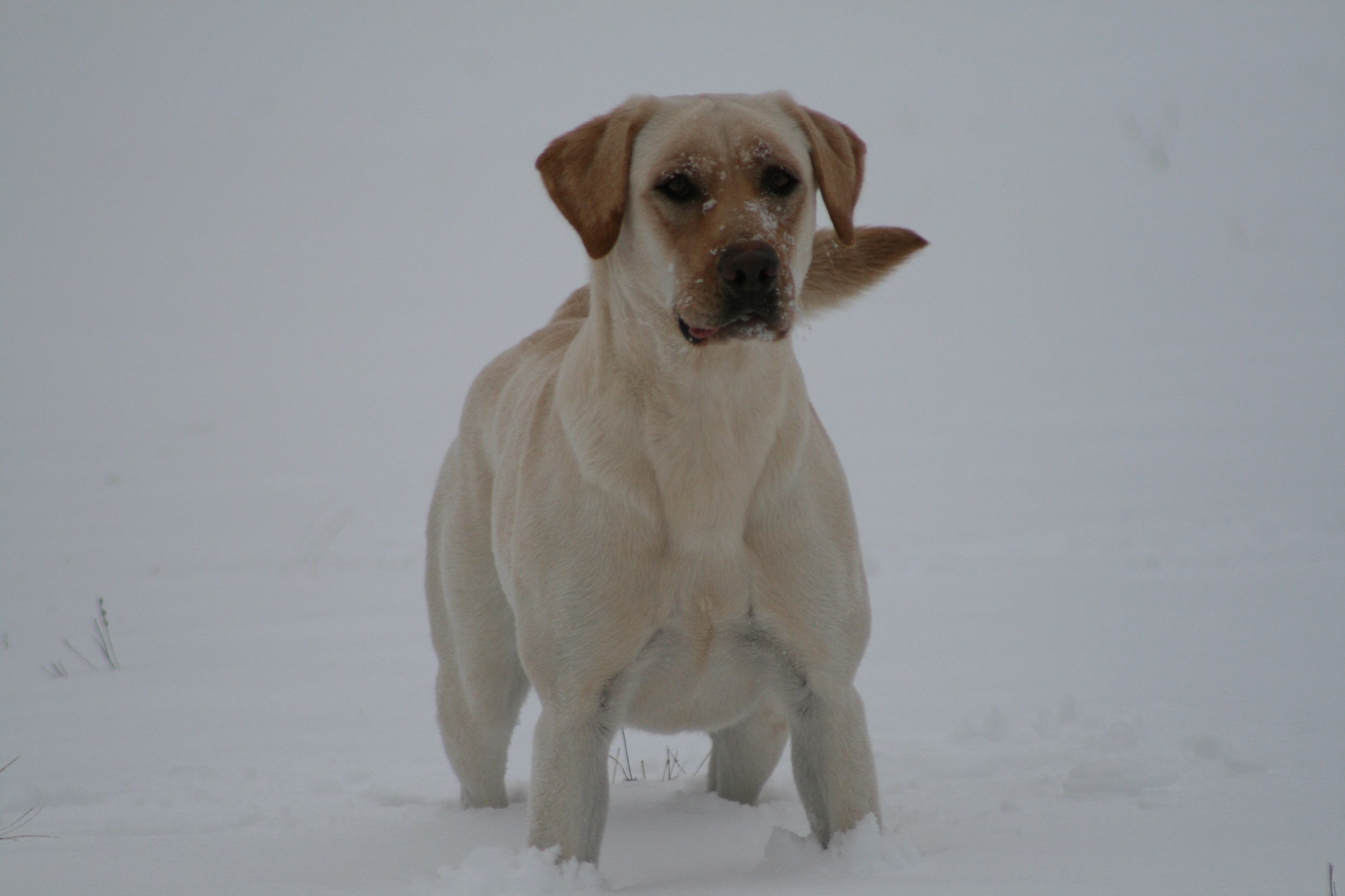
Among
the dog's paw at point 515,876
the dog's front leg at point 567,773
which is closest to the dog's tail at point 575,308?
the dog's front leg at point 567,773

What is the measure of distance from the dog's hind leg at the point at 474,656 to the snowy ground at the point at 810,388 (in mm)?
175

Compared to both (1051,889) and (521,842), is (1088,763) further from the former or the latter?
(521,842)

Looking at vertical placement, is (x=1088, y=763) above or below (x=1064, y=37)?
below

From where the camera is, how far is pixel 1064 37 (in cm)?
1750

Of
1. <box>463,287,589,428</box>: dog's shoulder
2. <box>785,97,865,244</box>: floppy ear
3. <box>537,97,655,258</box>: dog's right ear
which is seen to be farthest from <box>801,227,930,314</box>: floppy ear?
<box>537,97,655,258</box>: dog's right ear

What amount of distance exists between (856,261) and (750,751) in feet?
4.77

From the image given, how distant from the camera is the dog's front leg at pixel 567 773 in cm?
264

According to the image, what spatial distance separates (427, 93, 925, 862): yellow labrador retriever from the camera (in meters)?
2.61

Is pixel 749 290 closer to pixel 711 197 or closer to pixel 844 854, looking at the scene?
pixel 711 197

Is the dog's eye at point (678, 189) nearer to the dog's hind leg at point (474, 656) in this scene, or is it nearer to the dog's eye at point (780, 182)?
the dog's eye at point (780, 182)

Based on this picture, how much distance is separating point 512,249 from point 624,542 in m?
13.4

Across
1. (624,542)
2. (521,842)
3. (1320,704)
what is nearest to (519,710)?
(521,842)

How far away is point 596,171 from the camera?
2.79m

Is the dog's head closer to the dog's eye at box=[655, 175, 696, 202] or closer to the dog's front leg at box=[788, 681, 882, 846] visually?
the dog's eye at box=[655, 175, 696, 202]
